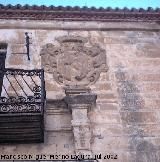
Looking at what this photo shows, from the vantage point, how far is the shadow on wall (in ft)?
27.8

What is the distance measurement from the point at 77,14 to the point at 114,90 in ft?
7.75

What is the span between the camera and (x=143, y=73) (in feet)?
32.5

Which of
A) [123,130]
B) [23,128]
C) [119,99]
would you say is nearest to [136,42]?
[119,99]

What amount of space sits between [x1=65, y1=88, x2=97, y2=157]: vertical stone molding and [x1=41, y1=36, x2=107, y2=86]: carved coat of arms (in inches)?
15.1

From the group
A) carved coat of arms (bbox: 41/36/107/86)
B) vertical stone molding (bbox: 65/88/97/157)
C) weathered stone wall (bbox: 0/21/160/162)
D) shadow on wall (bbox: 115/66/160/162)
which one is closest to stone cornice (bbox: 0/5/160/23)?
weathered stone wall (bbox: 0/21/160/162)

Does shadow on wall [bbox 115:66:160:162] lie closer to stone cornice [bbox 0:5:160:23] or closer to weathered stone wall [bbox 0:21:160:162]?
weathered stone wall [bbox 0:21:160:162]

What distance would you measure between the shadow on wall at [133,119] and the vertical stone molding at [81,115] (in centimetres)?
68

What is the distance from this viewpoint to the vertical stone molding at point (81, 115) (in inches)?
333

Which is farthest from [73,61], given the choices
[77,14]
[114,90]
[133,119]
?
A: [133,119]

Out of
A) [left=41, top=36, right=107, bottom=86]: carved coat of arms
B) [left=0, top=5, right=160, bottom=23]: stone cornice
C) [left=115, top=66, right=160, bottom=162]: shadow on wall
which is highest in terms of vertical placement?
[left=0, top=5, right=160, bottom=23]: stone cornice

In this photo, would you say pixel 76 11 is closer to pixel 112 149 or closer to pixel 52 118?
pixel 52 118

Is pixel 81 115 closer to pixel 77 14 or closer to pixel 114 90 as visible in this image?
pixel 114 90

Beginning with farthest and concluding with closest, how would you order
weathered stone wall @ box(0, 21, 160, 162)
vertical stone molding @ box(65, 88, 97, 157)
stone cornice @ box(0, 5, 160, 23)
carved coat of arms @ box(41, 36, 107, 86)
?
stone cornice @ box(0, 5, 160, 23), carved coat of arms @ box(41, 36, 107, 86), weathered stone wall @ box(0, 21, 160, 162), vertical stone molding @ box(65, 88, 97, 157)

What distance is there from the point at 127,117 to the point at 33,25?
128 inches
